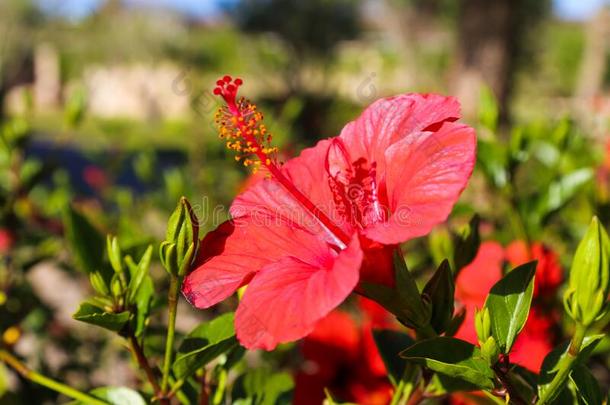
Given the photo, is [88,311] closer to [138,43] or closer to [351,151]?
[351,151]

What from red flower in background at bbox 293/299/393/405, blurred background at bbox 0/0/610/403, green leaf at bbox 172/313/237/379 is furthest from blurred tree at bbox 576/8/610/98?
green leaf at bbox 172/313/237/379

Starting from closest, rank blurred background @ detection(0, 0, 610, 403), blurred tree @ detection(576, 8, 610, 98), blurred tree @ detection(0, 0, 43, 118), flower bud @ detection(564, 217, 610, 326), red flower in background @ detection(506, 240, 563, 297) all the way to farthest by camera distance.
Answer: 1. flower bud @ detection(564, 217, 610, 326)
2. red flower in background @ detection(506, 240, 563, 297)
3. blurred background @ detection(0, 0, 610, 403)
4. blurred tree @ detection(576, 8, 610, 98)
5. blurred tree @ detection(0, 0, 43, 118)

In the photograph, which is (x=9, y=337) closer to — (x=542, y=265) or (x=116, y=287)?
(x=116, y=287)

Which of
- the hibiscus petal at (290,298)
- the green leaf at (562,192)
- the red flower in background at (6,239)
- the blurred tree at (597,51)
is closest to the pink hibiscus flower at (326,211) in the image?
the hibiscus petal at (290,298)

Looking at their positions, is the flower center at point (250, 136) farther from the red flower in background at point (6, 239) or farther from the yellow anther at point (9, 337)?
the red flower in background at point (6, 239)

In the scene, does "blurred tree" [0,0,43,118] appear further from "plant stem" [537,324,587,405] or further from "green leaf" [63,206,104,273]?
"plant stem" [537,324,587,405]

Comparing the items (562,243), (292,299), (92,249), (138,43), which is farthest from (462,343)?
(138,43)

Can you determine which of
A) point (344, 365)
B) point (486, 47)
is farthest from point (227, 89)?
point (486, 47)
